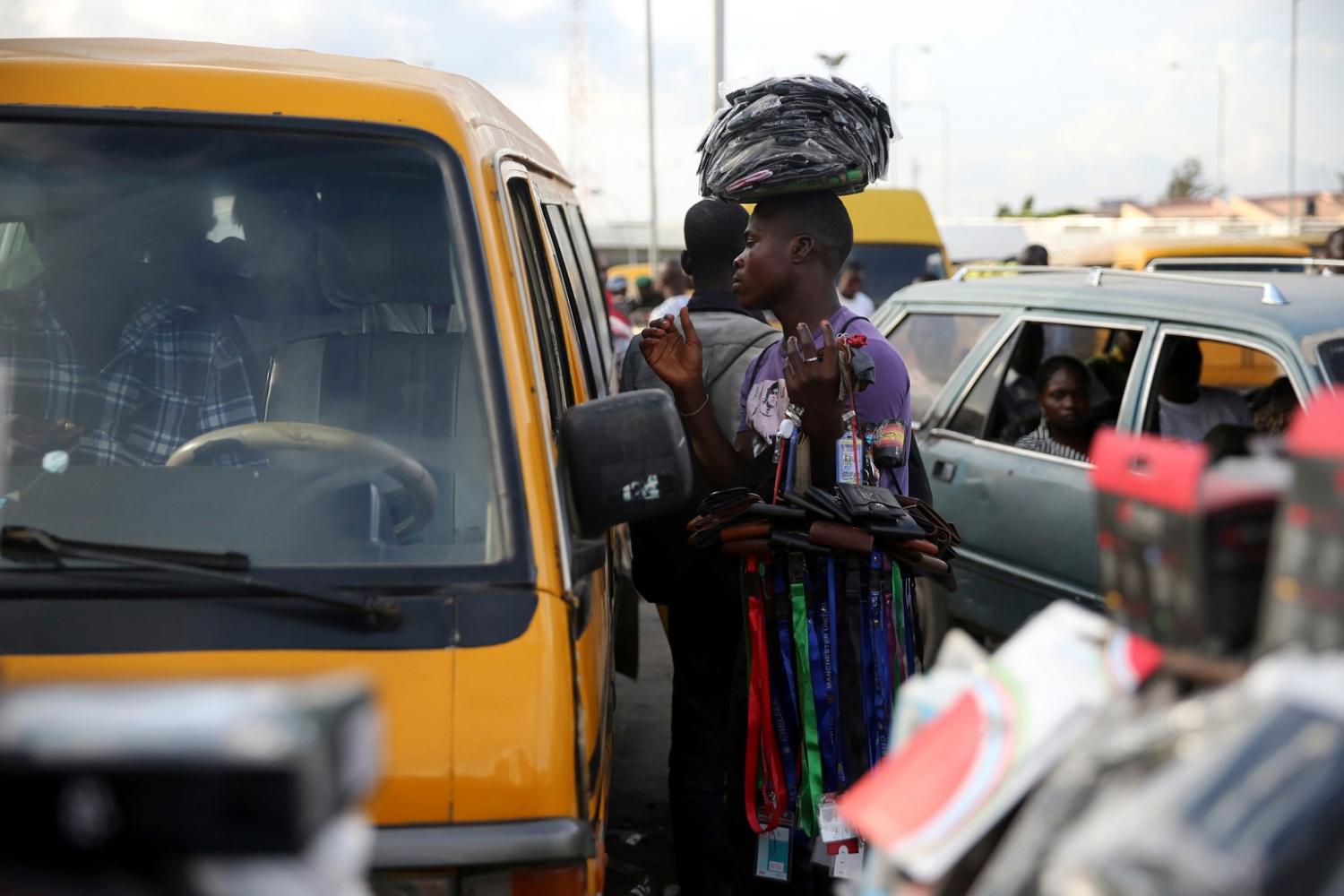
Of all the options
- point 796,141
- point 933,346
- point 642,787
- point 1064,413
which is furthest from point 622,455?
point 933,346

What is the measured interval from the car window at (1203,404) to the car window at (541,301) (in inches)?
95.5

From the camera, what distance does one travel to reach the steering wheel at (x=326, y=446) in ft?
8.11

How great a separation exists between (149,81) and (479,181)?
0.66 metres

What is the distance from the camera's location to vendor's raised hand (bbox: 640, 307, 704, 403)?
350cm

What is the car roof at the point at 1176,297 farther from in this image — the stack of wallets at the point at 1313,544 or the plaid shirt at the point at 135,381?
the stack of wallets at the point at 1313,544

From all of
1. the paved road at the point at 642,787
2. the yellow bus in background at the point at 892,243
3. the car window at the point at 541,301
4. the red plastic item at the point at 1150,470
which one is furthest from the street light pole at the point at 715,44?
the red plastic item at the point at 1150,470

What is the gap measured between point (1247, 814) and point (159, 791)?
0.78 meters

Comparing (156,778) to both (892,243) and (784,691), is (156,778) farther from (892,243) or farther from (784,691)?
(892,243)

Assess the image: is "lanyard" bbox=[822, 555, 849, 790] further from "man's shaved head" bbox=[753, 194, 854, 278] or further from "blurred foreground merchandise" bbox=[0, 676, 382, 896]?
"blurred foreground merchandise" bbox=[0, 676, 382, 896]

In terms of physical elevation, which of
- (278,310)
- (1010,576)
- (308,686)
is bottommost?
(1010,576)

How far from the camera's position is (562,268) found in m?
3.86

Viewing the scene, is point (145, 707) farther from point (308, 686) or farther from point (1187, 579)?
point (1187, 579)

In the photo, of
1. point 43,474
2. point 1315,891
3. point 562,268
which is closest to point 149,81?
point 43,474

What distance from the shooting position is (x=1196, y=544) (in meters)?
1.23
